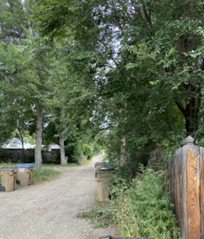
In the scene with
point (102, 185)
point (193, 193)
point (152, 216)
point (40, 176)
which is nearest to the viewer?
point (193, 193)

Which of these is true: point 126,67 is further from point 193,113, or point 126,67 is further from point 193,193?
point 193,193

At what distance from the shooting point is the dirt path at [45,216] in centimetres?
440

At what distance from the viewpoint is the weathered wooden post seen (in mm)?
2939

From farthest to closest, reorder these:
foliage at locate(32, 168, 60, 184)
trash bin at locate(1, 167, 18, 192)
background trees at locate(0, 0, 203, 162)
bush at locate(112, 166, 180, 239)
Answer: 1. foliage at locate(32, 168, 60, 184)
2. trash bin at locate(1, 167, 18, 192)
3. background trees at locate(0, 0, 203, 162)
4. bush at locate(112, 166, 180, 239)

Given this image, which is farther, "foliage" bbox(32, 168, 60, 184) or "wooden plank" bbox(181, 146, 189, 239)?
"foliage" bbox(32, 168, 60, 184)

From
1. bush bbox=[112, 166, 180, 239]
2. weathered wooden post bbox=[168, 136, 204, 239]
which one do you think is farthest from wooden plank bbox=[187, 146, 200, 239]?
bush bbox=[112, 166, 180, 239]

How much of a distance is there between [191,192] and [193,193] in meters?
0.03

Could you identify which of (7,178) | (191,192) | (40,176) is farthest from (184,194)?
(40,176)

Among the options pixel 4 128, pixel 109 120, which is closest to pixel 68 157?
pixel 4 128

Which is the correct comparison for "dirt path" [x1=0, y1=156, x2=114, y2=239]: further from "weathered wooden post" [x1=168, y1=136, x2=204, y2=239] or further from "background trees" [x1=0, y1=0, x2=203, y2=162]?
"background trees" [x1=0, y1=0, x2=203, y2=162]

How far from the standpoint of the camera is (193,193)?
302 centimetres

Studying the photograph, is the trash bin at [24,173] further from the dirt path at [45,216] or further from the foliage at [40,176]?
the dirt path at [45,216]

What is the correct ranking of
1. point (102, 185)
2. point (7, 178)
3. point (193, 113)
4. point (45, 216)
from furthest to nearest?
point (7, 178), point (102, 185), point (45, 216), point (193, 113)

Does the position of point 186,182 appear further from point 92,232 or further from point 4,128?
point 4,128
